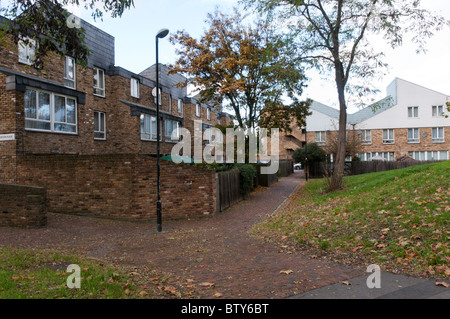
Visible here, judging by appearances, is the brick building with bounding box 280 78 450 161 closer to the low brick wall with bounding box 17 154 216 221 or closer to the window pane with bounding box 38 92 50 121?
the low brick wall with bounding box 17 154 216 221

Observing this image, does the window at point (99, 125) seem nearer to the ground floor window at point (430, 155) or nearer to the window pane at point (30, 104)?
the window pane at point (30, 104)

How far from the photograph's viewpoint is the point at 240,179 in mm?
18672

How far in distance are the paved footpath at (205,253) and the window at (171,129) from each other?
51.2ft

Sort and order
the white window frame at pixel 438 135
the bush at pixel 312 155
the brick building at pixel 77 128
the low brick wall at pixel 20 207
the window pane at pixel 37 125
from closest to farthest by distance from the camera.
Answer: the low brick wall at pixel 20 207
the brick building at pixel 77 128
the window pane at pixel 37 125
the bush at pixel 312 155
the white window frame at pixel 438 135

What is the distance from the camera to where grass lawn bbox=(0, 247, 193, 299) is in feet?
14.2

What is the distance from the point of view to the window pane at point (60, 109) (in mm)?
16484

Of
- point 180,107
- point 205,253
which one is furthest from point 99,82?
point 205,253

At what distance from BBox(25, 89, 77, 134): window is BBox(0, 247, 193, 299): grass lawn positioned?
10571 millimetres

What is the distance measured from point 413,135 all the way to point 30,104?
47656 millimetres

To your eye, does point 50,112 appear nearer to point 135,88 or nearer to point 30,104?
point 30,104

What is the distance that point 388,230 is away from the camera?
716 centimetres

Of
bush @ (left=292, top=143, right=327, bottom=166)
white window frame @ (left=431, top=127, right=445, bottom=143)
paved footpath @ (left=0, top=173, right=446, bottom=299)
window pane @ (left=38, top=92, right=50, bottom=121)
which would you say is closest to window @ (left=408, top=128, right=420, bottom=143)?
white window frame @ (left=431, top=127, right=445, bottom=143)

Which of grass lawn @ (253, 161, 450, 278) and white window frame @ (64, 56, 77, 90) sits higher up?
white window frame @ (64, 56, 77, 90)

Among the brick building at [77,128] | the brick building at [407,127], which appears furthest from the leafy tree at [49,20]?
the brick building at [407,127]
